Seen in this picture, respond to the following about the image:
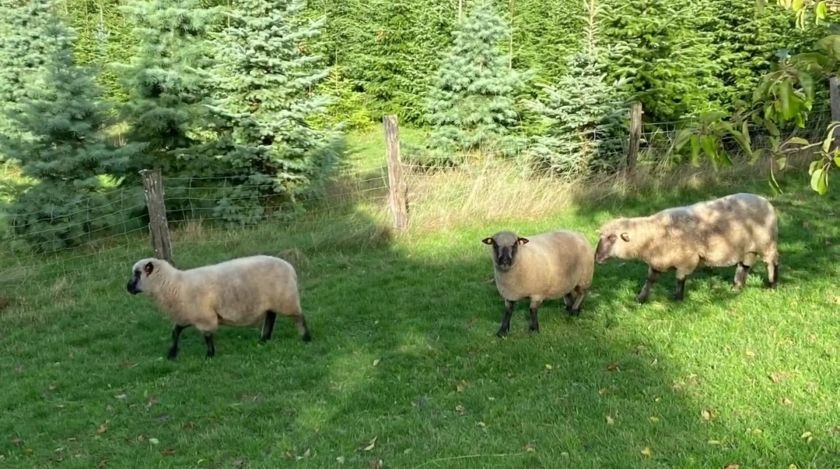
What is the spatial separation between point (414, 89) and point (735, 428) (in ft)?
80.3

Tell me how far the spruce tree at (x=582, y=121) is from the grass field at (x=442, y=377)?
17.9 feet

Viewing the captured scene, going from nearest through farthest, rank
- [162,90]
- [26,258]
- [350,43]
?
[26,258]
[162,90]
[350,43]

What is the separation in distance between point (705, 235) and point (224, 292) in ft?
18.0

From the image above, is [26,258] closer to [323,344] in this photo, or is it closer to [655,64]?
[323,344]

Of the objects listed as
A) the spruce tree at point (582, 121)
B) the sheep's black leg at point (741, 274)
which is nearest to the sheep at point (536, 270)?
the sheep's black leg at point (741, 274)

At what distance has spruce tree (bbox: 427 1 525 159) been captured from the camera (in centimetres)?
1652

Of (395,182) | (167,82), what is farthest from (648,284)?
(167,82)

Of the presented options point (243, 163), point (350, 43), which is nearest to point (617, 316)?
point (243, 163)

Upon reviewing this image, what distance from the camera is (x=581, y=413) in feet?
16.9

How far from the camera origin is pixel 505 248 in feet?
23.4

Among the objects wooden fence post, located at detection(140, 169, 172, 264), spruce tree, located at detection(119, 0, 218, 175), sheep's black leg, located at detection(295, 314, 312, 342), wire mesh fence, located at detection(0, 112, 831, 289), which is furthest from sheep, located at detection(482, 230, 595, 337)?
spruce tree, located at detection(119, 0, 218, 175)

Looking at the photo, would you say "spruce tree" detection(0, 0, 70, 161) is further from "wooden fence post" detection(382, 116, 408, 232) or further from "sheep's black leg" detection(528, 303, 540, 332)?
"sheep's black leg" detection(528, 303, 540, 332)

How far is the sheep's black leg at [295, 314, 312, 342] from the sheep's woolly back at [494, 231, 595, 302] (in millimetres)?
2191

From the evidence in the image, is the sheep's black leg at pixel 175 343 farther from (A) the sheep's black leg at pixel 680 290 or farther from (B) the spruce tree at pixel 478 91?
(B) the spruce tree at pixel 478 91
